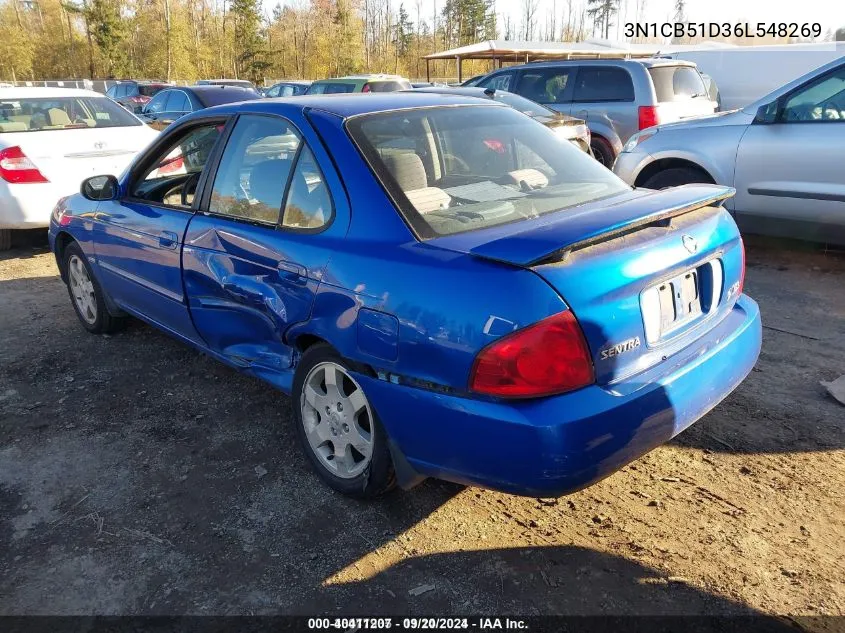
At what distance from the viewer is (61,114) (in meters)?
7.46

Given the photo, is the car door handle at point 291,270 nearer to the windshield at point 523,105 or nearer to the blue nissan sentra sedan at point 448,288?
the blue nissan sentra sedan at point 448,288

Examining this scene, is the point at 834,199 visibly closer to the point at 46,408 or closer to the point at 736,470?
the point at 736,470

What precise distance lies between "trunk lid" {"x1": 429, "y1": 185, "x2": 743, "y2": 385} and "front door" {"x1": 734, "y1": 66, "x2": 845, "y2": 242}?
3.23 m

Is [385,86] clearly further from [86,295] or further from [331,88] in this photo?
[86,295]

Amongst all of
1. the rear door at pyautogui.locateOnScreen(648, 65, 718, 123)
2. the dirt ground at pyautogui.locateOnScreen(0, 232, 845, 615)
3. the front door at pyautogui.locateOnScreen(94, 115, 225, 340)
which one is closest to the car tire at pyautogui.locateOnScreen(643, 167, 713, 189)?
the dirt ground at pyautogui.locateOnScreen(0, 232, 845, 615)

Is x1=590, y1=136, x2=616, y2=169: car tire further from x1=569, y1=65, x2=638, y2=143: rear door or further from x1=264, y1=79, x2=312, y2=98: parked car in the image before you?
x1=264, y1=79, x2=312, y2=98: parked car

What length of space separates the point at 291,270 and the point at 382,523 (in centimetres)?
107

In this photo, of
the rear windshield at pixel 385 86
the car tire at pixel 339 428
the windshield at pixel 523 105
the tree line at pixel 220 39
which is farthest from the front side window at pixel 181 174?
the tree line at pixel 220 39

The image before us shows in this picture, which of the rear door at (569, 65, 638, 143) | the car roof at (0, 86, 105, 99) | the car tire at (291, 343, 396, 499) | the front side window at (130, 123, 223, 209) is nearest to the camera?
the car tire at (291, 343, 396, 499)

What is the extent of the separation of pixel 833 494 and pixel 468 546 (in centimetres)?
149

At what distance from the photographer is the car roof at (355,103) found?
2.97 metres

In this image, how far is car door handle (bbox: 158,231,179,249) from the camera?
3.48m

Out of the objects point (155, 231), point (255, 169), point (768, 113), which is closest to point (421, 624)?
point (255, 169)

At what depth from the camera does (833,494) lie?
2701 mm
